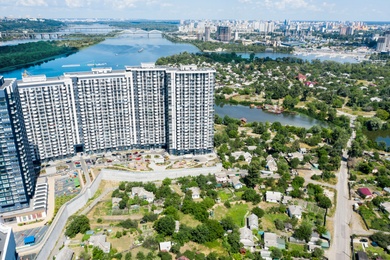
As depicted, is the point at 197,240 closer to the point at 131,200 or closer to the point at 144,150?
the point at 131,200

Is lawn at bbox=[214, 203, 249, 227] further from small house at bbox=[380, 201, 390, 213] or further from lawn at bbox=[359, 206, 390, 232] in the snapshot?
small house at bbox=[380, 201, 390, 213]

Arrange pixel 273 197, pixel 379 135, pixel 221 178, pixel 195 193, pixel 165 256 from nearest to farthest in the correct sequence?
pixel 165 256 < pixel 273 197 < pixel 195 193 < pixel 221 178 < pixel 379 135

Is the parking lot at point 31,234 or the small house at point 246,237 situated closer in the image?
the parking lot at point 31,234

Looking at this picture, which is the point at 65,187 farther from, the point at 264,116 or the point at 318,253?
the point at 264,116

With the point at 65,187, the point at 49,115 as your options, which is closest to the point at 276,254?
the point at 65,187

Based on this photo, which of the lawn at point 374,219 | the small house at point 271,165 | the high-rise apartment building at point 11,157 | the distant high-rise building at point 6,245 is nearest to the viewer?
the distant high-rise building at point 6,245

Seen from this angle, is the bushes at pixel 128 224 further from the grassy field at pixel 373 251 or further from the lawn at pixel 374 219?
the lawn at pixel 374 219

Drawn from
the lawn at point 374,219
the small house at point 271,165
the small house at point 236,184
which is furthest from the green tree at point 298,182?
the lawn at point 374,219
